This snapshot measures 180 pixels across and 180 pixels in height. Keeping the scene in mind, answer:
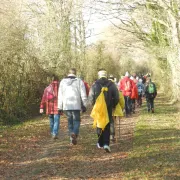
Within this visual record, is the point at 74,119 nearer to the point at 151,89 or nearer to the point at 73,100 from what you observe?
the point at 73,100

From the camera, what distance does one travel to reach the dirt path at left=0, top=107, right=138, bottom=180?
295 inches

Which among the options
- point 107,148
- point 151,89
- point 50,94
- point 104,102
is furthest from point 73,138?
point 151,89

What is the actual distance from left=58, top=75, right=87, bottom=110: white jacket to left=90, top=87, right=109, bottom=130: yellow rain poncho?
3.31 feet

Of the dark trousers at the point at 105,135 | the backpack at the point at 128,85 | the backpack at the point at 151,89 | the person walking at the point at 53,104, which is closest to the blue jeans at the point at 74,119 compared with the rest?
the dark trousers at the point at 105,135

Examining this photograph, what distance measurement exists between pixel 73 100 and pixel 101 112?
122 cm

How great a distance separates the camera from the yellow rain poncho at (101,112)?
9.34m

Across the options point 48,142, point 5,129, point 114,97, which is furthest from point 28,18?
point 114,97

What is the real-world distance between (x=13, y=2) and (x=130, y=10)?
6177 mm

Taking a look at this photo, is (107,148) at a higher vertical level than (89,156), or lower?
higher

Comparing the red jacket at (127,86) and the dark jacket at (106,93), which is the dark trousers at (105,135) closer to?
the dark jacket at (106,93)

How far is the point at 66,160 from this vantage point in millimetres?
8672

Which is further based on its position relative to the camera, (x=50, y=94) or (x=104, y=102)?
(x=50, y=94)

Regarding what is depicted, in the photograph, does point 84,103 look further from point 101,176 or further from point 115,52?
point 115,52

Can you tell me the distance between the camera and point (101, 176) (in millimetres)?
7242
